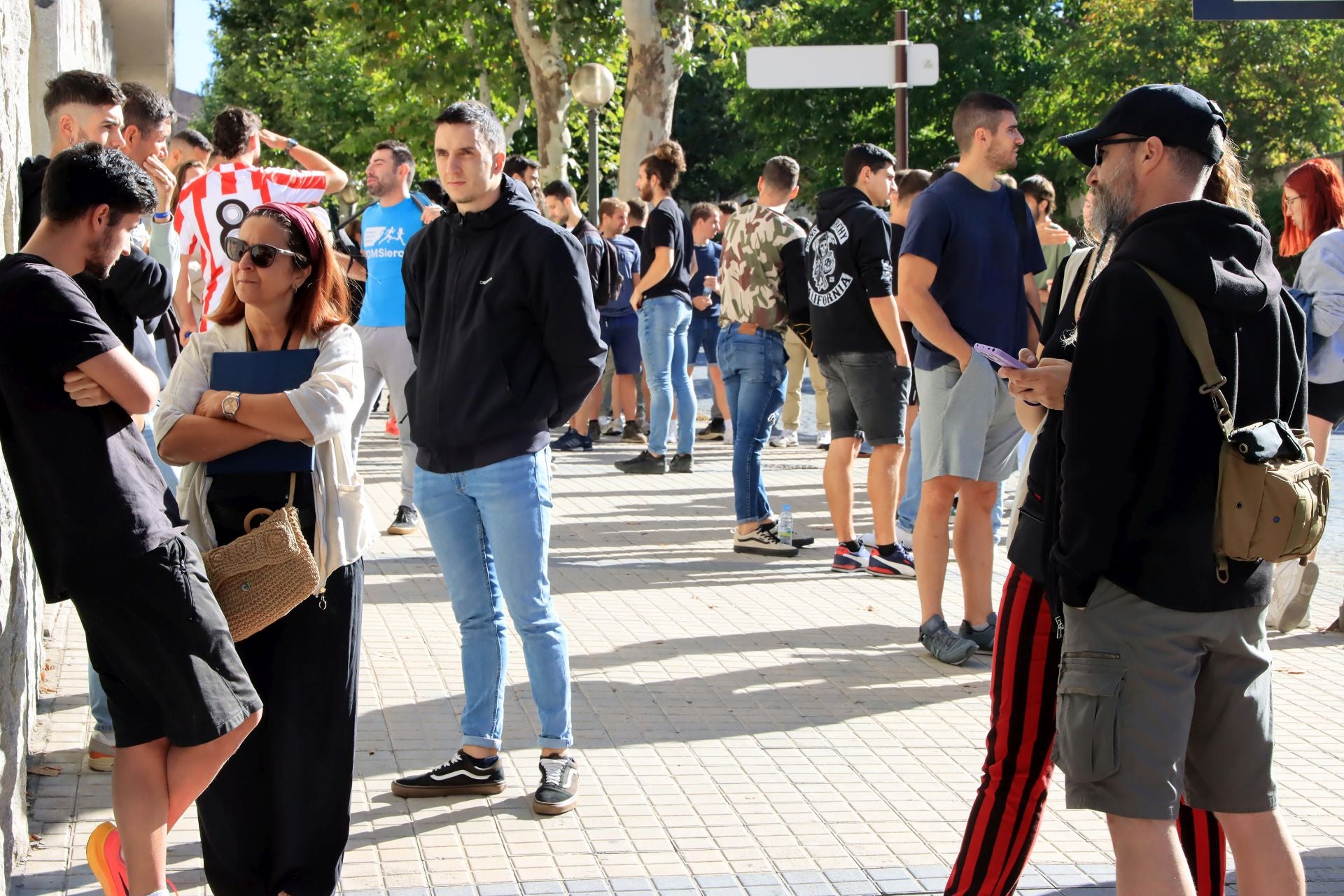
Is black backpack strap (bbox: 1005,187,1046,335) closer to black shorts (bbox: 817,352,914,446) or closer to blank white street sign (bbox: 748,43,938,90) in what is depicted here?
black shorts (bbox: 817,352,914,446)

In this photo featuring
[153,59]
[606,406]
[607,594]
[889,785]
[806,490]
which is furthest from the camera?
[153,59]

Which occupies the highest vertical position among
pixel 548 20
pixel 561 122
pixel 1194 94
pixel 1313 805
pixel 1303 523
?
pixel 548 20

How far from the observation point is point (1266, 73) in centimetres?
3609

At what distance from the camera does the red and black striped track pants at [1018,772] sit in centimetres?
336

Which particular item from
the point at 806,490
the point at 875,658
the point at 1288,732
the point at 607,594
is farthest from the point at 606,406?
the point at 1288,732

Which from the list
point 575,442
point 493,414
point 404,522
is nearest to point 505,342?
point 493,414

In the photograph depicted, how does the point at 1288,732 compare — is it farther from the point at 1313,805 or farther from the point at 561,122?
the point at 561,122

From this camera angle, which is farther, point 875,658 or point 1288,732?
point 875,658

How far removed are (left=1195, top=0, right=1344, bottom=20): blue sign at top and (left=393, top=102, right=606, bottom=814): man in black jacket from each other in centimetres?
275

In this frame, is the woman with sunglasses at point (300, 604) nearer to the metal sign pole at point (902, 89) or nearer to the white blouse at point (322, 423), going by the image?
the white blouse at point (322, 423)

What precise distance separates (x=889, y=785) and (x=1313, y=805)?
4.17 ft

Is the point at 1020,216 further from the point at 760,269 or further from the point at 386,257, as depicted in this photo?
the point at 386,257

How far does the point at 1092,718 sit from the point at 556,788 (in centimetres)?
197

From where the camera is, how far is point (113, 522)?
320 cm
